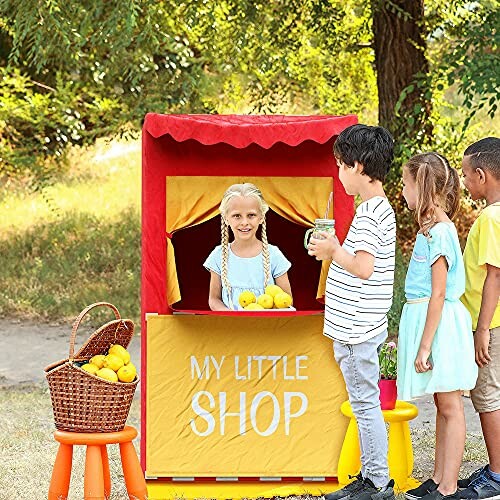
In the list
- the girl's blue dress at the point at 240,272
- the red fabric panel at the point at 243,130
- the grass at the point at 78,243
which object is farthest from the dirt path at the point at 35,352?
the red fabric panel at the point at 243,130

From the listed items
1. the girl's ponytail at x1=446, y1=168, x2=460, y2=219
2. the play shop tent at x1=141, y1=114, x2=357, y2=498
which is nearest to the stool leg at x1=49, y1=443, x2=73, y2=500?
the play shop tent at x1=141, y1=114, x2=357, y2=498

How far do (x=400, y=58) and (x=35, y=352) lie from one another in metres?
4.29

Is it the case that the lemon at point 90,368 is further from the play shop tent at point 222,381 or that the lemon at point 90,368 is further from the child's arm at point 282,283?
the child's arm at point 282,283

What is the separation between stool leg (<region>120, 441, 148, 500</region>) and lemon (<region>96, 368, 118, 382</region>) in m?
0.29

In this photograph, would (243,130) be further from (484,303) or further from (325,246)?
(484,303)

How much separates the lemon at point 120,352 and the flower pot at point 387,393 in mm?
1100

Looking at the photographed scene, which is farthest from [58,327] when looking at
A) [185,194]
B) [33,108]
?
[185,194]

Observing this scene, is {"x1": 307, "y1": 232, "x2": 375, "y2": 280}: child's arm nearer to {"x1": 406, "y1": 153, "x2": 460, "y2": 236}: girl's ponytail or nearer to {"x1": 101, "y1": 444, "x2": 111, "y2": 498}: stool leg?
{"x1": 406, "y1": 153, "x2": 460, "y2": 236}: girl's ponytail

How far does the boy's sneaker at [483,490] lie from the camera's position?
442cm

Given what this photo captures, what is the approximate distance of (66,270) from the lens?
436 inches

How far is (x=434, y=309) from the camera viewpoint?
13.6ft

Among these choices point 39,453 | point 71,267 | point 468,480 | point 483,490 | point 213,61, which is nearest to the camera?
point 483,490

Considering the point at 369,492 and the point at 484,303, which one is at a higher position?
the point at 484,303

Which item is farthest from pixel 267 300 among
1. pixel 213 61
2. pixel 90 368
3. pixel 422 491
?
pixel 213 61
